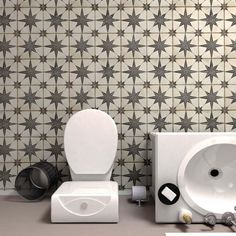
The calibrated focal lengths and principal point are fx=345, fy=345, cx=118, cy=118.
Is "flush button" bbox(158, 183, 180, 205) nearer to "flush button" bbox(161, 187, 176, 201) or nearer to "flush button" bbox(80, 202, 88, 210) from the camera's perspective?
"flush button" bbox(161, 187, 176, 201)

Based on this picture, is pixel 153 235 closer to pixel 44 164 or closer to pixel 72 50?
pixel 44 164

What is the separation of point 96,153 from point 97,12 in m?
0.68

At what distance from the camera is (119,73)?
5.41 feet

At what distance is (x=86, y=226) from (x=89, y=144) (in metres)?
0.39

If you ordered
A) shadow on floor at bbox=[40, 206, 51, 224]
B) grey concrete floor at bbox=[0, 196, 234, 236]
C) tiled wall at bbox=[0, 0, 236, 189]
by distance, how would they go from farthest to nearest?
1. tiled wall at bbox=[0, 0, 236, 189]
2. shadow on floor at bbox=[40, 206, 51, 224]
3. grey concrete floor at bbox=[0, 196, 234, 236]

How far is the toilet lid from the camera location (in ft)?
4.80

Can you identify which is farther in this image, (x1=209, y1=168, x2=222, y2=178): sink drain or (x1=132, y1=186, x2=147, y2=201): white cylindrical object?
(x1=132, y1=186, x2=147, y2=201): white cylindrical object

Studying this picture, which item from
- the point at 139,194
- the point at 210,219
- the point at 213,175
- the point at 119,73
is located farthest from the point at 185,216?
the point at 119,73

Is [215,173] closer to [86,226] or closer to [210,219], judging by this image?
[210,219]

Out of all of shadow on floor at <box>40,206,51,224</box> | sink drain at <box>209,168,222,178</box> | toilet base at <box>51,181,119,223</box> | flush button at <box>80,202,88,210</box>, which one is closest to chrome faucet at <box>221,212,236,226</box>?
sink drain at <box>209,168,222,178</box>

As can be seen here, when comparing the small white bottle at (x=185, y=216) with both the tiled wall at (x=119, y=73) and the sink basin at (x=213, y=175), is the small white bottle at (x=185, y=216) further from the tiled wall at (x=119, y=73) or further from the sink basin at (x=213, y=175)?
the tiled wall at (x=119, y=73)

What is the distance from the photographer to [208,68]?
1647 millimetres

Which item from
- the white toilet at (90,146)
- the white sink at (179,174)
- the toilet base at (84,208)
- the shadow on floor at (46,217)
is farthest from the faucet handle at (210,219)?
the shadow on floor at (46,217)

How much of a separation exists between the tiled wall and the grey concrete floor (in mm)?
315
